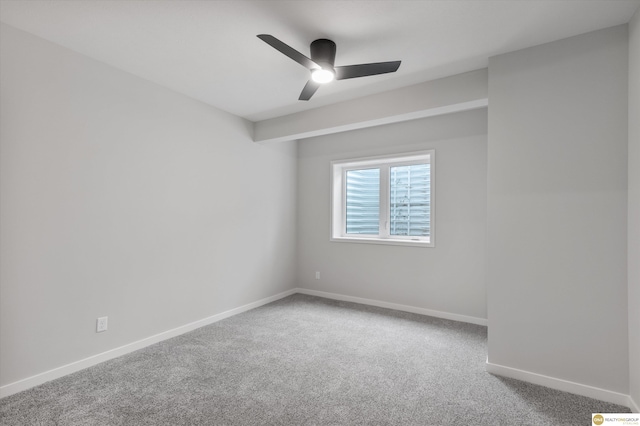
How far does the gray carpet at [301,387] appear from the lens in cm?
190

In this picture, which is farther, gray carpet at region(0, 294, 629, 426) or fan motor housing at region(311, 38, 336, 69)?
fan motor housing at region(311, 38, 336, 69)

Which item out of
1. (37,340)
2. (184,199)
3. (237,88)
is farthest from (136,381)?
(237,88)

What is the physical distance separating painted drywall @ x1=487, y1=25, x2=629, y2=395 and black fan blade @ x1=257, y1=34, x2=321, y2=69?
61.0 inches

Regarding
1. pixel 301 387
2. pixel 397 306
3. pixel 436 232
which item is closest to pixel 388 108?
pixel 436 232

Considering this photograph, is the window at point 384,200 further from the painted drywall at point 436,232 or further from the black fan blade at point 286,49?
the black fan blade at point 286,49

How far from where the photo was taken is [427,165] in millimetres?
4055

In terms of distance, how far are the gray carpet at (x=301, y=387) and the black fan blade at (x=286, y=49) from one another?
2.27 meters

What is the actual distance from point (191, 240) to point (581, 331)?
354 centimetres

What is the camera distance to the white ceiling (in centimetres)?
190

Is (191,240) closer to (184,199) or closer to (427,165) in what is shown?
(184,199)

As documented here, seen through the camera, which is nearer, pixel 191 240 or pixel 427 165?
pixel 191 240

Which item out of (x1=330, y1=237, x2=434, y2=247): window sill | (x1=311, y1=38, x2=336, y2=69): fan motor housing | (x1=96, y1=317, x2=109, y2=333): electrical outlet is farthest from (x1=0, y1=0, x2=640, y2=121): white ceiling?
(x1=96, y1=317, x2=109, y2=333): electrical outlet

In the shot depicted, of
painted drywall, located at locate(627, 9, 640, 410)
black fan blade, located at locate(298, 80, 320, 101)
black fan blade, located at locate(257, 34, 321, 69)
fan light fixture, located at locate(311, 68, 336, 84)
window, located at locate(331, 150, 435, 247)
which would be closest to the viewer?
black fan blade, located at locate(257, 34, 321, 69)

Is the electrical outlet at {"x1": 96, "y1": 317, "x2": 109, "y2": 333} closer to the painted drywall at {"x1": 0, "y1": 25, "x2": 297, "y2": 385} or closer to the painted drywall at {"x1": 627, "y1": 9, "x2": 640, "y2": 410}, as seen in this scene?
the painted drywall at {"x1": 0, "y1": 25, "x2": 297, "y2": 385}
